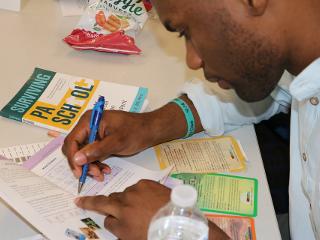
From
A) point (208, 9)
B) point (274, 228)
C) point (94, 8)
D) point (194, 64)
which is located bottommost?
point (274, 228)

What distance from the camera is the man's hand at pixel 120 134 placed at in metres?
1.11

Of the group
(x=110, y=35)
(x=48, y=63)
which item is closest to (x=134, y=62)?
(x=110, y=35)

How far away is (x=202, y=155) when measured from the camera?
3.88 ft

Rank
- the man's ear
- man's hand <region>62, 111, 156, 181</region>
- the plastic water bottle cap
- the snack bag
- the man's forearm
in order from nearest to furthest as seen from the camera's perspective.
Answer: the plastic water bottle cap → the man's ear → man's hand <region>62, 111, 156, 181</region> → the man's forearm → the snack bag

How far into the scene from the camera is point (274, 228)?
3.36 feet

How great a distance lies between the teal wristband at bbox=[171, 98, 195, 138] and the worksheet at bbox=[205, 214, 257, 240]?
258mm

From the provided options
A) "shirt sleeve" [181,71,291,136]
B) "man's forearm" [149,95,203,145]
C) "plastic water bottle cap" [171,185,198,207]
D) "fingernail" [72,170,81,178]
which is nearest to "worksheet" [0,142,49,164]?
"fingernail" [72,170,81,178]

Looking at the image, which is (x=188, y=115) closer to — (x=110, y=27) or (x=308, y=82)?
(x=308, y=82)

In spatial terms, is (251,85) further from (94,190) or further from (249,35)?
(94,190)

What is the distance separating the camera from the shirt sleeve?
1248mm

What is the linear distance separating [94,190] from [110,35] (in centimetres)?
59

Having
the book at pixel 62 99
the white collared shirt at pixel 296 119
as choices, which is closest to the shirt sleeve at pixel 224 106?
the white collared shirt at pixel 296 119

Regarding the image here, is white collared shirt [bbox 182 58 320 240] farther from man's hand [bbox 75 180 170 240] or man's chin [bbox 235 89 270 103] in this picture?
man's hand [bbox 75 180 170 240]

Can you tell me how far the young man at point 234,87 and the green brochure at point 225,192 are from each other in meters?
0.10
